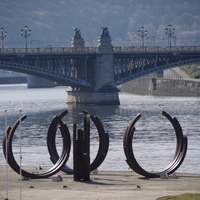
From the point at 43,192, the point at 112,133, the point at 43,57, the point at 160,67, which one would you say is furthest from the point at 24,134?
the point at 160,67

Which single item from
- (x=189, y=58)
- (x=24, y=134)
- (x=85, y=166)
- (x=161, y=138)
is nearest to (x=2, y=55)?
(x=189, y=58)

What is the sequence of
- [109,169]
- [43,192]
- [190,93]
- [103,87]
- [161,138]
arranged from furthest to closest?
[190,93] → [103,87] → [161,138] → [109,169] → [43,192]

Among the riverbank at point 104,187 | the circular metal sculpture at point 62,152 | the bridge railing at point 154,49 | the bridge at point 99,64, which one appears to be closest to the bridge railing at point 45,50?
the bridge at point 99,64

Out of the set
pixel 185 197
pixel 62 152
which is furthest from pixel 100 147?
pixel 185 197

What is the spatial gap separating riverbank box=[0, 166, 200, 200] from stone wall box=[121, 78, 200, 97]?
320 ft

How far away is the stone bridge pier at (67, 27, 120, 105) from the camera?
126m

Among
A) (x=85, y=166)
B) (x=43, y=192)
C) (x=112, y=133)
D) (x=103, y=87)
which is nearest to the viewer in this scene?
(x=43, y=192)

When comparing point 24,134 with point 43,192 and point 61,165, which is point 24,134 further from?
point 43,192

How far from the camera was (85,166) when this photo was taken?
1609 inches

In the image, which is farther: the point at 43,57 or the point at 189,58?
the point at 189,58

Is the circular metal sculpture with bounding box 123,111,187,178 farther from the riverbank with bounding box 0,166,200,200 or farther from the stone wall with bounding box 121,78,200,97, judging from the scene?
the stone wall with bounding box 121,78,200,97

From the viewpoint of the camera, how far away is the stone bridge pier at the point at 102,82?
12631 centimetres

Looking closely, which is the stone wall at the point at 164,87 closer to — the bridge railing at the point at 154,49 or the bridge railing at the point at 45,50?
the bridge railing at the point at 154,49

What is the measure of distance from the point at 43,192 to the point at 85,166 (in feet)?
10.9
